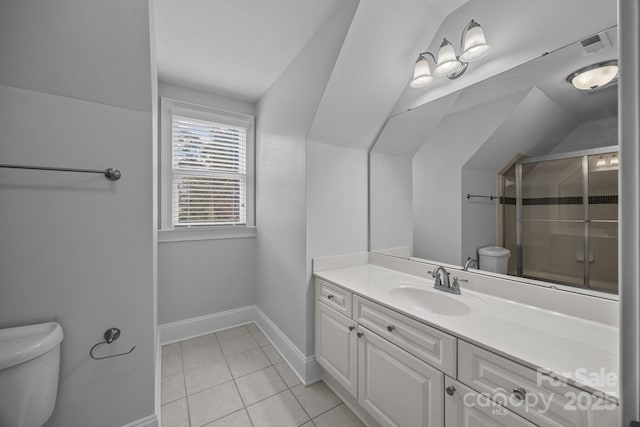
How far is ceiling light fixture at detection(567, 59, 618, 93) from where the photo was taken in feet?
3.19

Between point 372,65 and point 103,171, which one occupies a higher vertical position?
point 372,65

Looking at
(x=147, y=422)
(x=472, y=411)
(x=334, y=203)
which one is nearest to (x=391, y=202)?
(x=334, y=203)

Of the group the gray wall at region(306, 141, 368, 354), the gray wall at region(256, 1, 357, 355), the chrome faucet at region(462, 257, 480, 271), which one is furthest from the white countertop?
the gray wall at region(256, 1, 357, 355)

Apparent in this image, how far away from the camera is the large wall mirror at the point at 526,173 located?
3.33ft

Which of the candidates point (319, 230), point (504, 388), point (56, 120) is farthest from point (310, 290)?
point (56, 120)

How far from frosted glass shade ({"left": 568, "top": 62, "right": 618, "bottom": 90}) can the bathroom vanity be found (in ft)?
2.85

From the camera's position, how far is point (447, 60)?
1.53 meters

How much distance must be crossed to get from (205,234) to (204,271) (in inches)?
15.1

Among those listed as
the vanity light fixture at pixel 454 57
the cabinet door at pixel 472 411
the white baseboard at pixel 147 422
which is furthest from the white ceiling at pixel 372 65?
the white baseboard at pixel 147 422

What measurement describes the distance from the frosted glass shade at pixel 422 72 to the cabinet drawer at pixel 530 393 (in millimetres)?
1532

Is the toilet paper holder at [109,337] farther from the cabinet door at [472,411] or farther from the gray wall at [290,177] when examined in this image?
the cabinet door at [472,411]

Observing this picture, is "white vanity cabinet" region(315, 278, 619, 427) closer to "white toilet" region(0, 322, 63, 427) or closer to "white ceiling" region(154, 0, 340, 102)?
"white toilet" region(0, 322, 63, 427)

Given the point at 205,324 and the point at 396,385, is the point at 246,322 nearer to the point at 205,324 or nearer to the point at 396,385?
the point at 205,324

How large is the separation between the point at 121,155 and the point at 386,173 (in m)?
1.78
